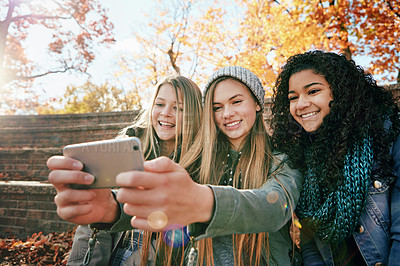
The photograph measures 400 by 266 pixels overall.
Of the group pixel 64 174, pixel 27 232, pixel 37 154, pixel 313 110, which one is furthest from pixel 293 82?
pixel 37 154

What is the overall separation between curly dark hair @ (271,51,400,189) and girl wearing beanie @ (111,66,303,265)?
0.19 m

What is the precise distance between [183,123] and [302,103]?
1.10 m

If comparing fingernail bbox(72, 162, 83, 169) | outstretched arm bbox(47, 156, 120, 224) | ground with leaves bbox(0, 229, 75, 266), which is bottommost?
ground with leaves bbox(0, 229, 75, 266)

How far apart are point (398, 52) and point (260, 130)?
753cm

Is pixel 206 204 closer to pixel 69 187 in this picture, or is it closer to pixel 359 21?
pixel 69 187

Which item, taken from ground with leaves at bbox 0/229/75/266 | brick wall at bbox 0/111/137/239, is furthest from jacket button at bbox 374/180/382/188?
brick wall at bbox 0/111/137/239

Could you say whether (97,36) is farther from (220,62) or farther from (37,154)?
(37,154)

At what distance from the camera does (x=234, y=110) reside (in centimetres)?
192

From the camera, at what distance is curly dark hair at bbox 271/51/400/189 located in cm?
153

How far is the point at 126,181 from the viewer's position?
2.13 ft

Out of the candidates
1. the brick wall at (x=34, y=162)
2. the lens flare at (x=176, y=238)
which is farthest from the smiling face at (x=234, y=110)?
the brick wall at (x=34, y=162)

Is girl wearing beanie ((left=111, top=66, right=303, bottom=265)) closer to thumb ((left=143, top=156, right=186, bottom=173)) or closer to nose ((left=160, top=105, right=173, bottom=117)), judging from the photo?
thumb ((left=143, top=156, right=186, bottom=173))

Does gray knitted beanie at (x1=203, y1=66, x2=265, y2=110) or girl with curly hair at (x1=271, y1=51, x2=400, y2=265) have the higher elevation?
gray knitted beanie at (x1=203, y1=66, x2=265, y2=110)

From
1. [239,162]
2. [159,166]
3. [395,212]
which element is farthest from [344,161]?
[159,166]
